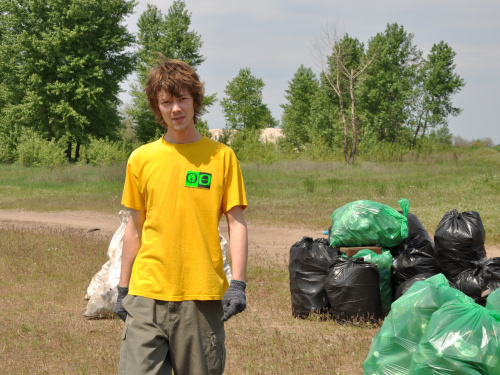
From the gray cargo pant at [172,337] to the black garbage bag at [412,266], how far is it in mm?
3940

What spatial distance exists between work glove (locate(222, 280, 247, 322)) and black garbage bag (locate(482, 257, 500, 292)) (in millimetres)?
3657

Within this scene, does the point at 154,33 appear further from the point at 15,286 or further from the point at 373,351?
the point at 373,351

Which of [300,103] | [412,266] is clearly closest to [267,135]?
[300,103]

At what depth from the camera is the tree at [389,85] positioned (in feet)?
176

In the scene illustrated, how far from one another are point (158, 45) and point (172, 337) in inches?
1887

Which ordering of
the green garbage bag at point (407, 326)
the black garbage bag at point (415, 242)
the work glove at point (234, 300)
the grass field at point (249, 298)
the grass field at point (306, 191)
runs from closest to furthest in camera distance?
1. the work glove at point (234, 300)
2. the green garbage bag at point (407, 326)
3. the grass field at point (249, 298)
4. the black garbage bag at point (415, 242)
5. the grass field at point (306, 191)

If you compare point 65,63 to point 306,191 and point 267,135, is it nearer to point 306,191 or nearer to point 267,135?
point 306,191

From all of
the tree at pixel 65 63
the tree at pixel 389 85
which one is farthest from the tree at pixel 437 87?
the tree at pixel 65 63

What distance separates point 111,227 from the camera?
14695 millimetres

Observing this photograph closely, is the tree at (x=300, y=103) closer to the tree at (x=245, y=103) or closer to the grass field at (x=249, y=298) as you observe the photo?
the tree at (x=245, y=103)

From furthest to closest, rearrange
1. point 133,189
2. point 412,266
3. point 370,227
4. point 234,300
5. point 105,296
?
point 105,296
point 370,227
point 412,266
point 133,189
point 234,300

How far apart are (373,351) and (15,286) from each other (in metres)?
5.83

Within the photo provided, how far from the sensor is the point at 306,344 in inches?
219

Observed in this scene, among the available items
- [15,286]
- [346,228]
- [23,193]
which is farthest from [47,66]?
[346,228]
